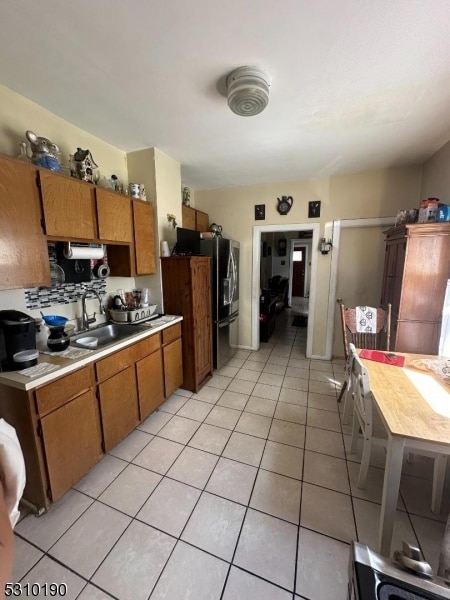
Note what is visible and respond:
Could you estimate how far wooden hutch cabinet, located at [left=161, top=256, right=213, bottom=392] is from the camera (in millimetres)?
2539

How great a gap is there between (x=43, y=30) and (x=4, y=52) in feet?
1.11

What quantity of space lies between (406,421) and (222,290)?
7.29 ft

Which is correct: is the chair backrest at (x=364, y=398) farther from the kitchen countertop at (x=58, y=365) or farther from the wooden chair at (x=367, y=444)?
the kitchen countertop at (x=58, y=365)

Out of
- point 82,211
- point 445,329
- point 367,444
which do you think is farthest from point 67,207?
point 445,329

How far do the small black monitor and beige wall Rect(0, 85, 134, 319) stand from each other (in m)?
0.80

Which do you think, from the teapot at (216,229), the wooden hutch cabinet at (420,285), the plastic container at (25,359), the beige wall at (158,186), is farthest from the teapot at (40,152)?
the wooden hutch cabinet at (420,285)

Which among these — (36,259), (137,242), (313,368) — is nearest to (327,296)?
(313,368)

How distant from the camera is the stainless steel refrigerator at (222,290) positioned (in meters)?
2.95

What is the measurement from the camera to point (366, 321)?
2338mm

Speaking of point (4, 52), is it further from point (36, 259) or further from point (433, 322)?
point (433, 322)

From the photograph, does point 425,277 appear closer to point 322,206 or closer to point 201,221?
point 322,206

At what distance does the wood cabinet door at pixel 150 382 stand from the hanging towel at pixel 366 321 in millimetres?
1944

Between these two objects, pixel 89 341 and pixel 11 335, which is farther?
pixel 89 341

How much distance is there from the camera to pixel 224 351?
3.34 m
